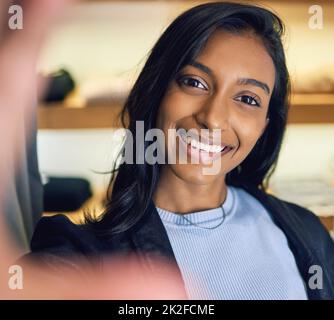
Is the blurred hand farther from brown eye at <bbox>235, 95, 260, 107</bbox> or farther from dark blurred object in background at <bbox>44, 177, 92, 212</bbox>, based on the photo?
brown eye at <bbox>235, 95, 260, 107</bbox>

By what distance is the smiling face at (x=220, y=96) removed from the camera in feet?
2.33

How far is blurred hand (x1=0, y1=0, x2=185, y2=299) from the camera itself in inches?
28.7

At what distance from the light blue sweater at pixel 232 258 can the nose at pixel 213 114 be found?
0.57 feet

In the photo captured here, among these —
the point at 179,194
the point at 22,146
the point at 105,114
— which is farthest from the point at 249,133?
the point at 22,146

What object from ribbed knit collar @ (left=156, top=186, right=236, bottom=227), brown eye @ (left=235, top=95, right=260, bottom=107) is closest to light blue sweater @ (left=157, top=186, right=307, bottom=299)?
ribbed knit collar @ (left=156, top=186, right=236, bottom=227)

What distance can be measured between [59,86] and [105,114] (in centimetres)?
10

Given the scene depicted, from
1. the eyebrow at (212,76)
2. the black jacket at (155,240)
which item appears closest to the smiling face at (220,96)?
the eyebrow at (212,76)

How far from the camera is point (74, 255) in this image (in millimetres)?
691

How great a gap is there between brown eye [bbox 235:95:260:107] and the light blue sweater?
21cm

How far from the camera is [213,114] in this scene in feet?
2.34

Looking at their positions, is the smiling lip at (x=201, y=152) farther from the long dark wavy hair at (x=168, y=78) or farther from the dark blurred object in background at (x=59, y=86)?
the dark blurred object in background at (x=59, y=86)

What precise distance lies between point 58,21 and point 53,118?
18 centimetres
